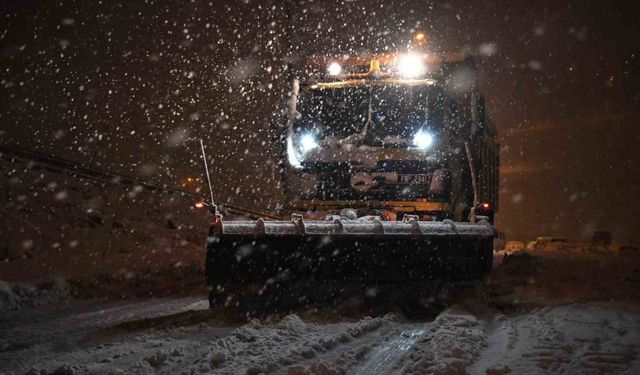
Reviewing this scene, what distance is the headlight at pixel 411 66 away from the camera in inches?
273

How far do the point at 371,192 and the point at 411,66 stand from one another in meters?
2.00

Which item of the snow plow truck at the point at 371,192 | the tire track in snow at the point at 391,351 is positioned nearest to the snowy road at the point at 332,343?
the tire track in snow at the point at 391,351

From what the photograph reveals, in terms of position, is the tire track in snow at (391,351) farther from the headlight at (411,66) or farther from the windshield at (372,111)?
the headlight at (411,66)

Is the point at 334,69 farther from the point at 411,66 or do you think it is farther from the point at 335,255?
the point at 335,255

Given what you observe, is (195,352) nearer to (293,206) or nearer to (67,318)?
(67,318)

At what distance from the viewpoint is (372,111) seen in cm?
697

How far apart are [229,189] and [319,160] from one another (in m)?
15.1

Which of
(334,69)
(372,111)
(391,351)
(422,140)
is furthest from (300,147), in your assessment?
(391,351)

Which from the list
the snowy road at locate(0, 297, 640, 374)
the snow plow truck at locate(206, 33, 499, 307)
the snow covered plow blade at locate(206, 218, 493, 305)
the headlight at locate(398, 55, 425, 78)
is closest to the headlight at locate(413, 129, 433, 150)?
the snow plow truck at locate(206, 33, 499, 307)

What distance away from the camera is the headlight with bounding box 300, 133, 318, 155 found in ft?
22.7

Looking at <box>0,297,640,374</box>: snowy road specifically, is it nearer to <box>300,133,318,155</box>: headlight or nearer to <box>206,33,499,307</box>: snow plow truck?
<box>206,33,499,307</box>: snow plow truck

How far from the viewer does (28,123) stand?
1600 centimetres

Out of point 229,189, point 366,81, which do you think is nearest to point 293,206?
point 366,81

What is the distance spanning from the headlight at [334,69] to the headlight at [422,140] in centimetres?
159
